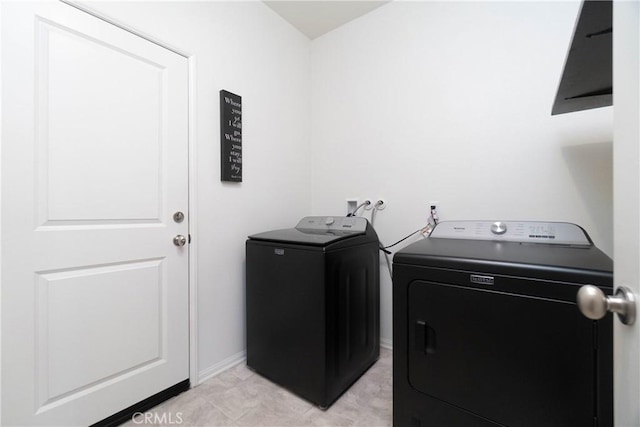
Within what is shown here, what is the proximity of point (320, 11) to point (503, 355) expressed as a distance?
2.45 m

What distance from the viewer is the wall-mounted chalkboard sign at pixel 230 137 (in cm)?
176

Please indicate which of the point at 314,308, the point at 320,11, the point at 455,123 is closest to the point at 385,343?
the point at 314,308

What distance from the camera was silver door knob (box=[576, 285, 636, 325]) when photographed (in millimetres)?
448

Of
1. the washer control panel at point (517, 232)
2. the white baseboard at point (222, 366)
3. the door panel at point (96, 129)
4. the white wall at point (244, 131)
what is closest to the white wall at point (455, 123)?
the washer control panel at point (517, 232)

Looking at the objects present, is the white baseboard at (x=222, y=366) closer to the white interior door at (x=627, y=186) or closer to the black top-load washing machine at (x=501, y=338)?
the black top-load washing machine at (x=501, y=338)

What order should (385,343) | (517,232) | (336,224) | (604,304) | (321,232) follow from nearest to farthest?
(604,304)
(517,232)
(321,232)
(336,224)
(385,343)

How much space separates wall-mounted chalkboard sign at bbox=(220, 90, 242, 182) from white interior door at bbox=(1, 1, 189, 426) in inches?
9.3

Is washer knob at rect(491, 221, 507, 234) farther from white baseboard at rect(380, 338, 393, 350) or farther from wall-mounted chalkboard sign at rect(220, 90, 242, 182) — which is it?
wall-mounted chalkboard sign at rect(220, 90, 242, 182)

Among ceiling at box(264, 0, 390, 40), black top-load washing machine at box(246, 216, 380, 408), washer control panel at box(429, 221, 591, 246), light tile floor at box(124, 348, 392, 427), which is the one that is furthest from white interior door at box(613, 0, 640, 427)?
ceiling at box(264, 0, 390, 40)

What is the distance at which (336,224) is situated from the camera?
1.90 meters

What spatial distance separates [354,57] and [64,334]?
8.16 feet

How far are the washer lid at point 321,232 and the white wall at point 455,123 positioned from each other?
0.36 m

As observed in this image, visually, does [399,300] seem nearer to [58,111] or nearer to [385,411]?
[385,411]

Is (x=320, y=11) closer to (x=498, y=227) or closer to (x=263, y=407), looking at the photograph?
(x=498, y=227)
